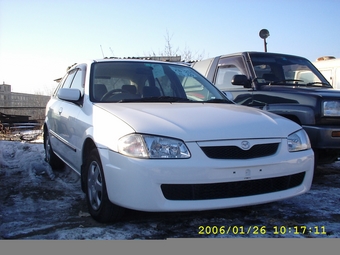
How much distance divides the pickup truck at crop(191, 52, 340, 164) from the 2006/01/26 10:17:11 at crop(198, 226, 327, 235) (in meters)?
1.46

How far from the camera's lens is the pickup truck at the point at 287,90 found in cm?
420

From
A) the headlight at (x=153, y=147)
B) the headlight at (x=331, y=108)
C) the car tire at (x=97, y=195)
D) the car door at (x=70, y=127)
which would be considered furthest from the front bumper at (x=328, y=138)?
the car door at (x=70, y=127)

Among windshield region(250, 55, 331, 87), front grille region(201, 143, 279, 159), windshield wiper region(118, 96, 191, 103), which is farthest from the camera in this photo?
windshield region(250, 55, 331, 87)

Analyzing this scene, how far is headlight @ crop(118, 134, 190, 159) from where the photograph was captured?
2705 millimetres

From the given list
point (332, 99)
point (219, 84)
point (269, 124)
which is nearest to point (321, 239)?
point (269, 124)

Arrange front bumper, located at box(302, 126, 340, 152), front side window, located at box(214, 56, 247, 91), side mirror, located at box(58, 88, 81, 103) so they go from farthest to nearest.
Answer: front side window, located at box(214, 56, 247, 91)
front bumper, located at box(302, 126, 340, 152)
side mirror, located at box(58, 88, 81, 103)

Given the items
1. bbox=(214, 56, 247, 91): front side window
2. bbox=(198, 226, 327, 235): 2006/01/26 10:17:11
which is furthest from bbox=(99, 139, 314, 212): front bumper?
bbox=(214, 56, 247, 91): front side window

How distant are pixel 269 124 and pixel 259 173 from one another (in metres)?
0.53

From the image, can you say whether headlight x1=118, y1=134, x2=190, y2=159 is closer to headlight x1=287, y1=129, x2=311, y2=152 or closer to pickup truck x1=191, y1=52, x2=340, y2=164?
headlight x1=287, y1=129, x2=311, y2=152

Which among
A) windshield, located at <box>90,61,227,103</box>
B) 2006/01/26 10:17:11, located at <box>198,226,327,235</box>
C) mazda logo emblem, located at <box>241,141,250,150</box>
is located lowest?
2006/01/26 10:17:11, located at <box>198,226,327,235</box>

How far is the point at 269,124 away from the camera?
3.16m

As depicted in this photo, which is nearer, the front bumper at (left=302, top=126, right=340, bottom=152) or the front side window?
the front bumper at (left=302, top=126, right=340, bottom=152)

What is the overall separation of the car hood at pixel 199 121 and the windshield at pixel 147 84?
29 cm

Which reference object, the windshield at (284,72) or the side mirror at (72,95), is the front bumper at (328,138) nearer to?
the windshield at (284,72)
